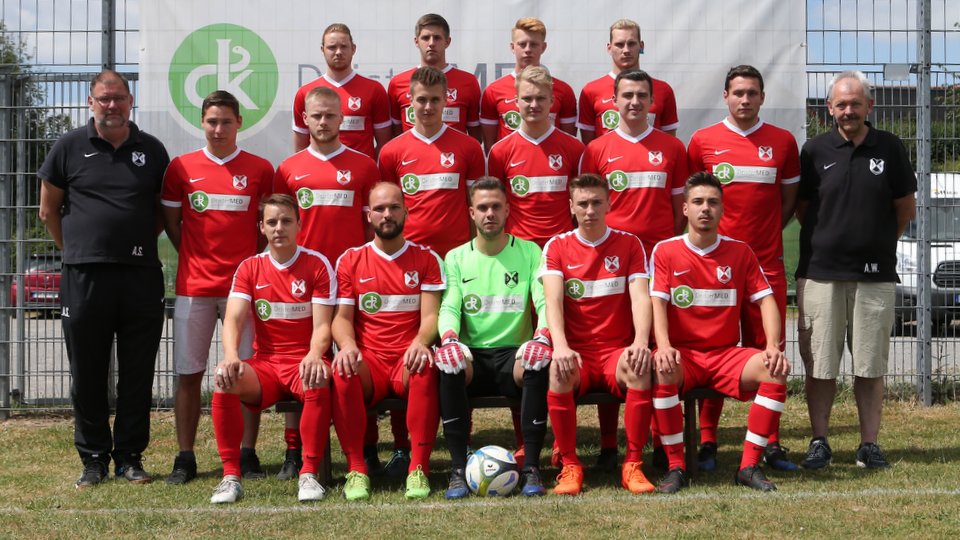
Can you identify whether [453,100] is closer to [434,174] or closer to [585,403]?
[434,174]

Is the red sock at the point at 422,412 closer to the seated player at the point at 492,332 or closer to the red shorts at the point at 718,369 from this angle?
the seated player at the point at 492,332

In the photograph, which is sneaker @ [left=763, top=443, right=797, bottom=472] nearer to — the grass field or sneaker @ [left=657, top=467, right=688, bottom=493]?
the grass field

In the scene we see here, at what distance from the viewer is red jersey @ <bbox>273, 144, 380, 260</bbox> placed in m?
6.11

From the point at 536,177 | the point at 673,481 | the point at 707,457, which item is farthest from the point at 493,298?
the point at 707,457

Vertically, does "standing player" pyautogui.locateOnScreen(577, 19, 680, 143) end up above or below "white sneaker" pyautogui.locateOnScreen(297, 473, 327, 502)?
above

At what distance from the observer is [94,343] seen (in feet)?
19.6

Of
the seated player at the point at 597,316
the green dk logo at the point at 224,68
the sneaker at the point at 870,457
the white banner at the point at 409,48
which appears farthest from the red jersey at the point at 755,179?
the green dk logo at the point at 224,68

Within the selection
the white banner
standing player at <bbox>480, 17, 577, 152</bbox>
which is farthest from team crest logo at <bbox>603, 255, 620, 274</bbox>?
the white banner

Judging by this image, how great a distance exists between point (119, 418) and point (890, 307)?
4586mm

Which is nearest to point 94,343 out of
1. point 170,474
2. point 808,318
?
point 170,474

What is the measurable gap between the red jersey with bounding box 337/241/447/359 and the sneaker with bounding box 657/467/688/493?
156cm

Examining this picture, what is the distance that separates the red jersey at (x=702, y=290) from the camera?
5.68 metres

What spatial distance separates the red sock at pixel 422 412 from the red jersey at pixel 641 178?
1.55m

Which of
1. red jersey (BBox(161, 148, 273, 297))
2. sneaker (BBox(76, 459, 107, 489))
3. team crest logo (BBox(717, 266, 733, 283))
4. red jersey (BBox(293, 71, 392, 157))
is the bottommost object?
sneaker (BBox(76, 459, 107, 489))
